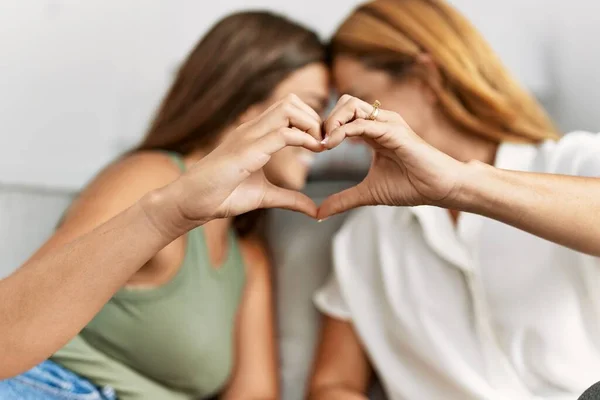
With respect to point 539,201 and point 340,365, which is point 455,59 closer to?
point 539,201

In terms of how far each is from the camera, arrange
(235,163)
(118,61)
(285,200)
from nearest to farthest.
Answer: (235,163), (285,200), (118,61)

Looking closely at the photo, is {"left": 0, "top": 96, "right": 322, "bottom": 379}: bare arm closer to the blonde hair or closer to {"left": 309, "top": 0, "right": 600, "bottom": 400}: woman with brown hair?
{"left": 309, "top": 0, "right": 600, "bottom": 400}: woman with brown hair

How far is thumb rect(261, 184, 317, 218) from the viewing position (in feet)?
2.38

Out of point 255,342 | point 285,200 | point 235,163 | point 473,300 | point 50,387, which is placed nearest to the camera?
point 235,163

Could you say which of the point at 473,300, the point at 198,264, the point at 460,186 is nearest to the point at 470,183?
the point at 460,186

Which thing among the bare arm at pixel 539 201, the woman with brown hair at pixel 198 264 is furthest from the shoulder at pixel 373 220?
the bare arm at pixel 539 201

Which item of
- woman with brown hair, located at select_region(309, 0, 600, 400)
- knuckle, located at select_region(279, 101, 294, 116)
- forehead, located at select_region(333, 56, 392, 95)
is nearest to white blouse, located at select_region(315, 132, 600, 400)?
woman with brown hair, located at select_region(309, 0, 600, 400)

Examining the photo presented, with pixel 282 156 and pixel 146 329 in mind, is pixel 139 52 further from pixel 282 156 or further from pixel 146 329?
pixel 146 329

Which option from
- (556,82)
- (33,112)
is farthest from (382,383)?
(33,112)

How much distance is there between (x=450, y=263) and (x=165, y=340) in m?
0.44

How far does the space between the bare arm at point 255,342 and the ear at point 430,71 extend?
17.2 inches

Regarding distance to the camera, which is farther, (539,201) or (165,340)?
(165,340)

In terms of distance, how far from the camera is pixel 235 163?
635 millimetres

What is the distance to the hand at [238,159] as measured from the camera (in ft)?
2.09
